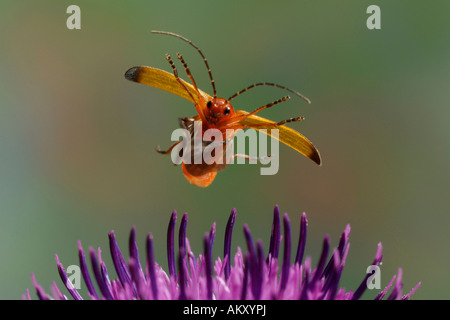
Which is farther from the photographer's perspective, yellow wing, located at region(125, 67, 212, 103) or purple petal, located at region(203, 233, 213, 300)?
yellow wing, located at region(125, 67, 212, 103)

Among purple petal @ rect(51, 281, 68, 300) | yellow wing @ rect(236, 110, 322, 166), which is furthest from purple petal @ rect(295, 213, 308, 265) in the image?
purple petal @ rect(51, 281, 68, 300)

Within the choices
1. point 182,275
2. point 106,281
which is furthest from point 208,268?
point 106,281

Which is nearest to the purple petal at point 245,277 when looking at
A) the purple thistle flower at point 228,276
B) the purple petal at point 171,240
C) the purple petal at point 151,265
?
the purple thistle flower at point 228,276

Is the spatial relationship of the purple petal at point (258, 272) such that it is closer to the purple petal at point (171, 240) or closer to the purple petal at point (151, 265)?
the purple petal at point (151, 265)

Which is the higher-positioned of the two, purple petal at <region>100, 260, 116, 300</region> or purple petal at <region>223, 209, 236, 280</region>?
purple petal at <region>223, 209, 236, 280</region>

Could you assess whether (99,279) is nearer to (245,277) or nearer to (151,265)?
(151,265)

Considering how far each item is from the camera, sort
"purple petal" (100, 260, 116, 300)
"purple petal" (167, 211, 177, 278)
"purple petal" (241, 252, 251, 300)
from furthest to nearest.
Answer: "purple petal" (167, 211, 177, 278) → "purple petal" (100, 260, 116, 300) → "purple petal" (241, 252, 251, 300)

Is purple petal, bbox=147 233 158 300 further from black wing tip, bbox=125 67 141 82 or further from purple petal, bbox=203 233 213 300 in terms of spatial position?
black wing tip, bbox=125 67 141 82
